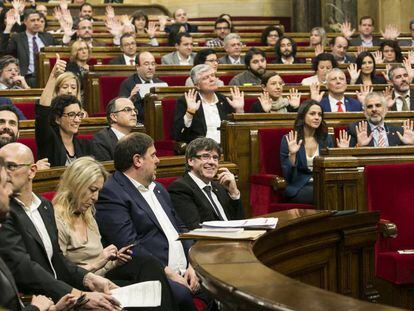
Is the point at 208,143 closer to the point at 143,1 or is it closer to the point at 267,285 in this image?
the point at 267,285

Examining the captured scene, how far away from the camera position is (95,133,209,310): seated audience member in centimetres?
441

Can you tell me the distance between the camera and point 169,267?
435 cm

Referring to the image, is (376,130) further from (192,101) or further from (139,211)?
(139,211)

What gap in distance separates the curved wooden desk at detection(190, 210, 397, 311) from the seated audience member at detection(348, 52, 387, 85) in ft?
13.7

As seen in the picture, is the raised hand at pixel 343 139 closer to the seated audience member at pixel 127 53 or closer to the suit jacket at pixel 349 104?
the suit jacket at pixel 349 104

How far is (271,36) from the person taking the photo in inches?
424

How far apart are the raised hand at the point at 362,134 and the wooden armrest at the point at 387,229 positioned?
1.65 m

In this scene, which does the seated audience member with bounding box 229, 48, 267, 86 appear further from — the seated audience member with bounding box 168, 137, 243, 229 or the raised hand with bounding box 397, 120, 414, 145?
the seated audience member with bounding box 168, 137, 243, 229

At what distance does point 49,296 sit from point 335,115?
138 inches

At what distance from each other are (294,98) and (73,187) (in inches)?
143

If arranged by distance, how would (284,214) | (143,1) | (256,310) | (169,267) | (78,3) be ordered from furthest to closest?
(143,1) → (78,3) → (169,267) → (284,214) → (256,310)

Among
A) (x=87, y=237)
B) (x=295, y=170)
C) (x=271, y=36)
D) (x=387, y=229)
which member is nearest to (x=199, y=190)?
(x=87, y=237)

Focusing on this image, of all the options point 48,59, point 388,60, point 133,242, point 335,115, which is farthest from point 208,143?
point 388,60

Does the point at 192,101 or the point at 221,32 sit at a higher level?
the point at 221,32
